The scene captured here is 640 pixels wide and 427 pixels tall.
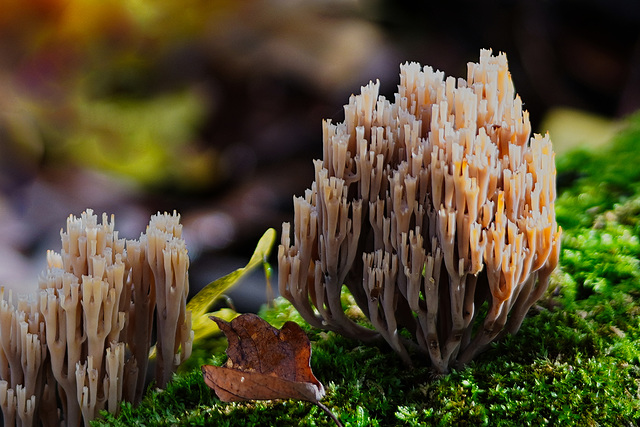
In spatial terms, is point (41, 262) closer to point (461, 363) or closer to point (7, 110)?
point (7, 110)

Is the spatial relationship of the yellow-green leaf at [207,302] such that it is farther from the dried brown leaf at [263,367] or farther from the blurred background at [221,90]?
the blurred background at [221,90]

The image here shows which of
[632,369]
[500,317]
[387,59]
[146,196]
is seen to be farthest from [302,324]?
[387,59]

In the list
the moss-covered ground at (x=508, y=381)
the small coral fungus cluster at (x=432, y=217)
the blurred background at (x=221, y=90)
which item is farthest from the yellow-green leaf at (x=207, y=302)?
the blurred background at (x=221, y=90)

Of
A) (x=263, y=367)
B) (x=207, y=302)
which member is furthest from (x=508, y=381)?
(x=207, y=302)

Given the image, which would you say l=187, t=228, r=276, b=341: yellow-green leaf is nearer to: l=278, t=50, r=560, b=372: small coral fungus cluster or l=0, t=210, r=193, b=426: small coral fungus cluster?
l=0, t=210, r=193, b=426: small coral fungus cluster

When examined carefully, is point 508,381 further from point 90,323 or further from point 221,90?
point 221,90
